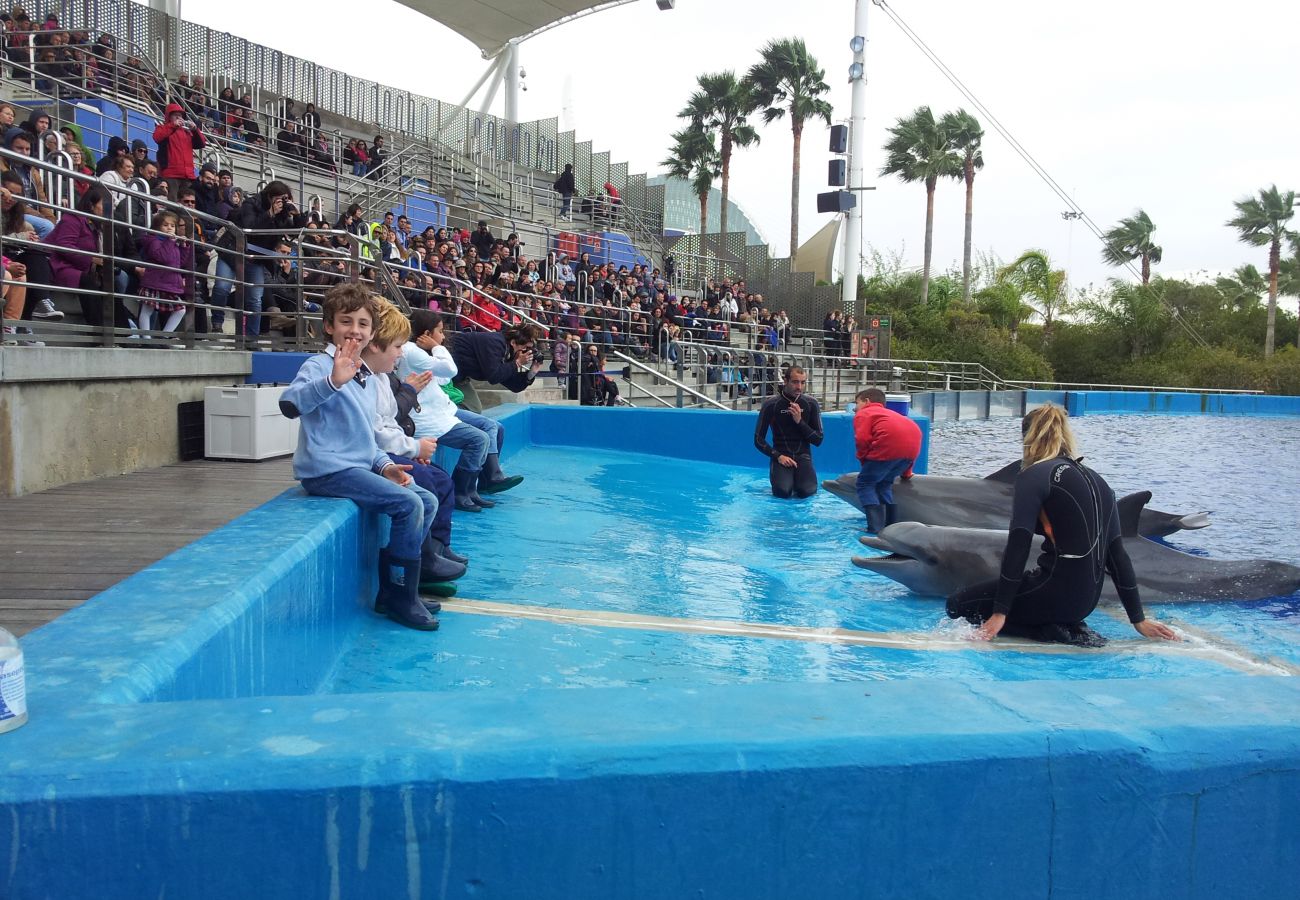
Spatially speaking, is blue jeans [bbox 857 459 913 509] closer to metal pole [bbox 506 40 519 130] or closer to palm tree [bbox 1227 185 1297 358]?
metal pole [bbox 506 40 519 130]

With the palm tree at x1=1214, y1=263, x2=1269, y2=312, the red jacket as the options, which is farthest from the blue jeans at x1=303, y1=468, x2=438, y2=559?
the palm tree at x1=1214, y1=263, x2=1269, y2=312

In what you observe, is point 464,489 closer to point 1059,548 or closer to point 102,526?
point 102,526

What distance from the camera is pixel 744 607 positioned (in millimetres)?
5965

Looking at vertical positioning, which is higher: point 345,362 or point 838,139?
point 838,139

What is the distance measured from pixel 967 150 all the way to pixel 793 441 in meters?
44.9

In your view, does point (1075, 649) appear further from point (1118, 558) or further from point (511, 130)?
point (511, 130)

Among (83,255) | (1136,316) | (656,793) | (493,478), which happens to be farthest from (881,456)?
(1136,316)

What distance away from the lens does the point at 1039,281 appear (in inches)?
2041

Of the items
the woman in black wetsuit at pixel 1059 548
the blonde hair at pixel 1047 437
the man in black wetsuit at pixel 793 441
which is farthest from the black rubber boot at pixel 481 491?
the blonde hair at pixel 1047 437

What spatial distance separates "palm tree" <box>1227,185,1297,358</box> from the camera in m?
49.2

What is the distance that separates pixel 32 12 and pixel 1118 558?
77.5 feet

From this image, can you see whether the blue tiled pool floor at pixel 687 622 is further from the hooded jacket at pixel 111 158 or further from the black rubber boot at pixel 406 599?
the hooded jacket at pixel 111 158

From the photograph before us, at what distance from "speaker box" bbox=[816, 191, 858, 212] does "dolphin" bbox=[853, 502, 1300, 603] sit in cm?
1678

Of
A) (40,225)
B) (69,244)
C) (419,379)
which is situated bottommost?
(419,379)
